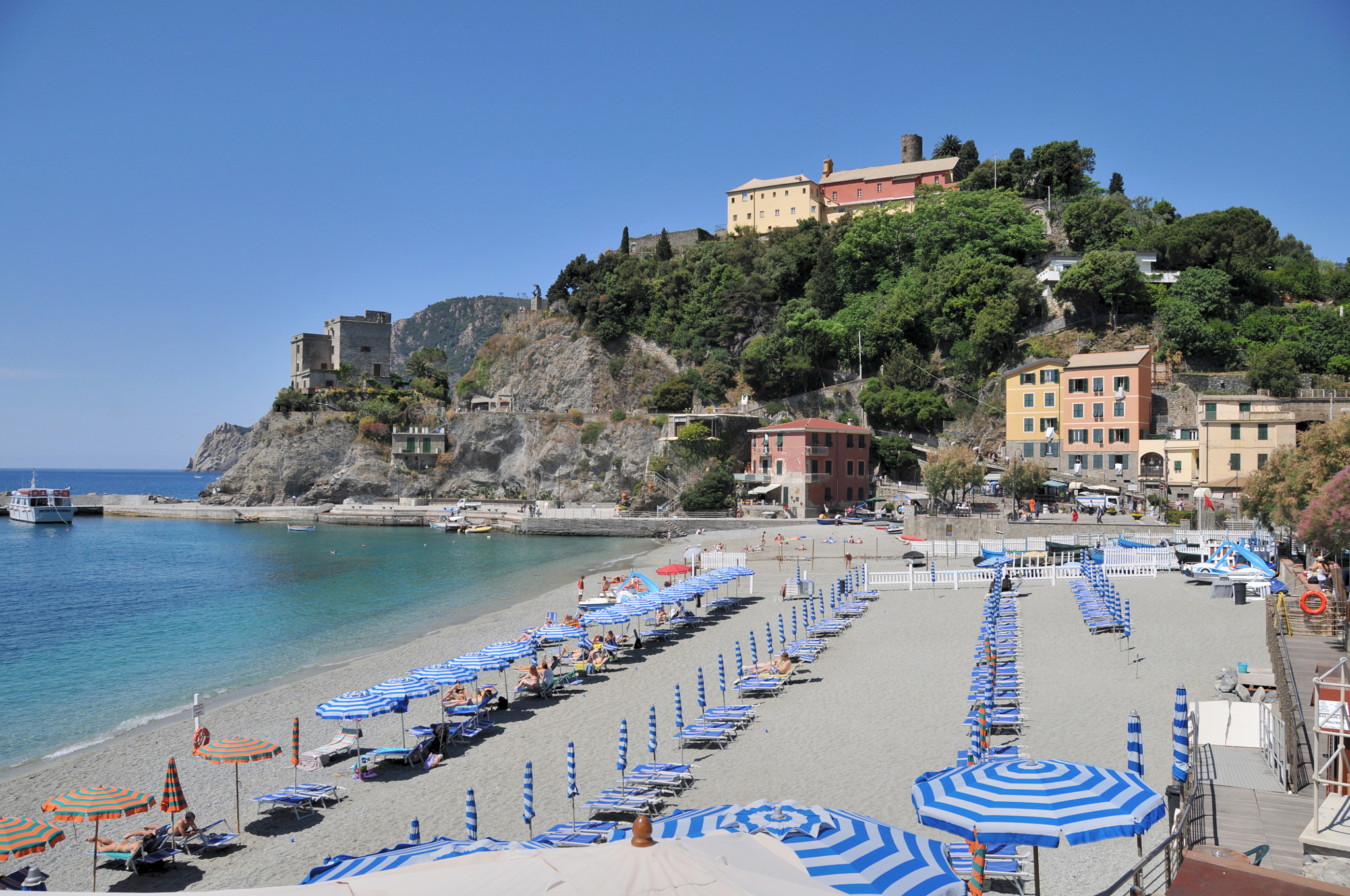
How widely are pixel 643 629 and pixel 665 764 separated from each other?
11.6 metres

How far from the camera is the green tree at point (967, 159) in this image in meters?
71.7

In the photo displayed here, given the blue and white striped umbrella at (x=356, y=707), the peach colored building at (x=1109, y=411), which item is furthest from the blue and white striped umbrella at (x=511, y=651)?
the peach colored building at (x=1109, y=411)

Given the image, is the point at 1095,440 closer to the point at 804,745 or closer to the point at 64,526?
the point at 804,745

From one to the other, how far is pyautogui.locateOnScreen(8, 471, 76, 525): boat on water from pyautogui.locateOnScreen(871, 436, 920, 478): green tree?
229ft

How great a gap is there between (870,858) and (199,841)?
905 cm

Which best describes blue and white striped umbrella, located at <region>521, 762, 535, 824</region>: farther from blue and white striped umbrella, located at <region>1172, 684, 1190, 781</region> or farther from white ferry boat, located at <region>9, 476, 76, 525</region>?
white ferry boat, located at <region>9, 476, 76, 525</region>

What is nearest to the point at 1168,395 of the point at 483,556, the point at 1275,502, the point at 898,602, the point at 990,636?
the point at 1275,502

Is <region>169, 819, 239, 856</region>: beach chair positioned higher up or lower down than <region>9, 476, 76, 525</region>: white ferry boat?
lower down

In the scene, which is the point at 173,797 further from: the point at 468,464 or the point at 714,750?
the point at 468,464

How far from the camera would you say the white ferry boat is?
72.1 metres

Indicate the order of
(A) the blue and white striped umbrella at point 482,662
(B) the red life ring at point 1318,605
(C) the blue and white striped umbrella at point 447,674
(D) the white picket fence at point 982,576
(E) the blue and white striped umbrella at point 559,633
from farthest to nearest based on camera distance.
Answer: (D) the white picket fence at point 982,576 < (E) the blue and white striped umbrella at point 559,633 < (A) the blue and white striped umbrella at point 482,662 < (C) the blue and white striped umbrella at point 447,674 < (B) the red life ring at point 1318,605

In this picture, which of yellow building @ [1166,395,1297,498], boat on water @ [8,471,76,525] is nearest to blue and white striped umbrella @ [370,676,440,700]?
yellow building @ [1166,395,1297,498]

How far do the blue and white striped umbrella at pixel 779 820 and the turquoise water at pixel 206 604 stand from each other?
14.8m

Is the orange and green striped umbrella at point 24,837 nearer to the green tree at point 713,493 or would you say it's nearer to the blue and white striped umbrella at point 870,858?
the blue and white striped umbrella at point 870,858
